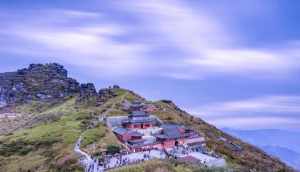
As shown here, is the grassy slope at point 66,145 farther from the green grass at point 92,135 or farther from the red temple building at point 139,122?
the red temple building at point 139,122

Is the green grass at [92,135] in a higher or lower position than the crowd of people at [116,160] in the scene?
higher

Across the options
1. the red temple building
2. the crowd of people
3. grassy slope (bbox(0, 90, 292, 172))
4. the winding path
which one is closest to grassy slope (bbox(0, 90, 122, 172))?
grassy slope (bbox(0, 90, 292, 172))

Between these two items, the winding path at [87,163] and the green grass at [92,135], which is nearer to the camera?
the winding path at [87,163]

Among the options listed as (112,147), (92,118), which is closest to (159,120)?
(92,118)

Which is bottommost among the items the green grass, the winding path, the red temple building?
the winding path

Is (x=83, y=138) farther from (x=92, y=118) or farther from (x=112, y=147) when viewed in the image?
(x=92, y=118)

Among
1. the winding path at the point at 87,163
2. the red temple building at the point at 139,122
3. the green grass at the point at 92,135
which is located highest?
the red temple building at the point at 139,122

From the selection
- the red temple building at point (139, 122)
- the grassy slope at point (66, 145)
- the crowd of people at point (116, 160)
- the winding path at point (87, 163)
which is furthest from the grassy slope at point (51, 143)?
the red temple building at point (139, 122)

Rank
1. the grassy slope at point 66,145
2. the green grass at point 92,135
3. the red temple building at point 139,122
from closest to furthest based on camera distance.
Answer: the grassy slope at point 66,145 → the green grass at point 92,135 → the red temple building at point 139,122

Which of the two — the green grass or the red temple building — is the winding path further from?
the red temple building

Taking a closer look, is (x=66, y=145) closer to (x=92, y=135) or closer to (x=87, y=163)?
(x=92, y=135)

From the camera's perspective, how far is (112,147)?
110500 mm

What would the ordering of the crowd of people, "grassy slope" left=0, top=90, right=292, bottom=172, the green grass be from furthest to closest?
the green grass, "grassy slope" left=0, top=90, right=292, bottom=172, the crowd of people

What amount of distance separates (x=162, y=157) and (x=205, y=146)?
2717 centimetres
